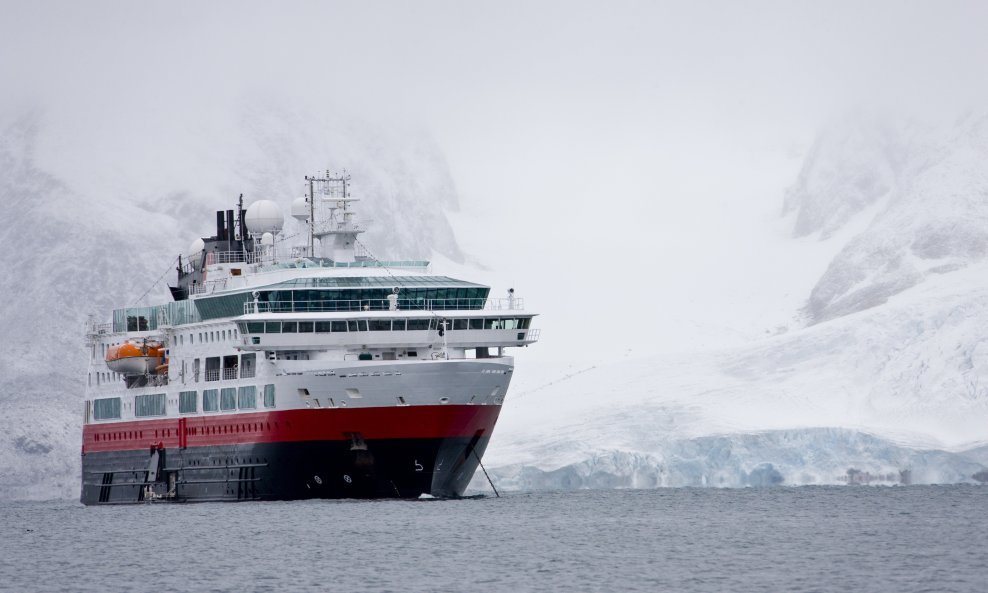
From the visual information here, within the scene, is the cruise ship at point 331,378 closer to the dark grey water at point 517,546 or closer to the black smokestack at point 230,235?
the dark grey water at point 517,546

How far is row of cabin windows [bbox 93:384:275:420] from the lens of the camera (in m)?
84.1

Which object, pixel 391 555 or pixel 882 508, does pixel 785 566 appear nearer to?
pixel 391 555

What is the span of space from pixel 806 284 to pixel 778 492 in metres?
83.9

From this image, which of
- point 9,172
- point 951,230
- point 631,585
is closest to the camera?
point 631,585

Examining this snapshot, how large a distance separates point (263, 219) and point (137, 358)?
8.51 meters

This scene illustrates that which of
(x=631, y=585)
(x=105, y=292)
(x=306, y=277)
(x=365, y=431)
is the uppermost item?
(x=105, y=292)

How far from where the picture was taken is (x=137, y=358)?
92375 mm

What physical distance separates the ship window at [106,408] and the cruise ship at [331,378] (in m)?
5.14

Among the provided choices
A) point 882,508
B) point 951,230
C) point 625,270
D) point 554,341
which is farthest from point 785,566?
point 625,270

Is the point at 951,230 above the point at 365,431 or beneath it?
above

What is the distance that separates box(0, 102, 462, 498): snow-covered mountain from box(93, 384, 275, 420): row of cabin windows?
97.8 ft

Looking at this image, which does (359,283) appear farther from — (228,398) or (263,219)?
(263,219)

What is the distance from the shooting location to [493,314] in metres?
82.6

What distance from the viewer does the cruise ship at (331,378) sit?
79812 millimetres
